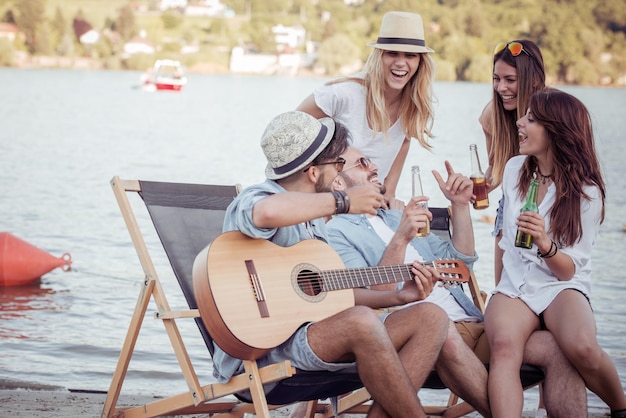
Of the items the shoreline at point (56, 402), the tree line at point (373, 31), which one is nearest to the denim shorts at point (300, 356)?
the shoreline at point (56, 402)

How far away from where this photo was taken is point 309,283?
11.1 ft

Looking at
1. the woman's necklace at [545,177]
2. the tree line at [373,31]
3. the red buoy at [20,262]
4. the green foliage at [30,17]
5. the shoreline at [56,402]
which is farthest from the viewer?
the tree line at [373,31]

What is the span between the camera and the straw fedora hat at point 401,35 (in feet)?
14.6

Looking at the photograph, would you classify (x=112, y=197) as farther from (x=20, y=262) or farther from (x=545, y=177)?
(x=545, y=177)

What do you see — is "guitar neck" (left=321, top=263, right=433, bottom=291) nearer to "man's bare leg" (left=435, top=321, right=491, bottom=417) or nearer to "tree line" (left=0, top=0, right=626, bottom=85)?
"man's bare leg" (left=435, top=321, right=491, bottom=417)

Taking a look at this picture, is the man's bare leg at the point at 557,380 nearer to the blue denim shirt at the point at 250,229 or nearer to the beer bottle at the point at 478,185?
the beer bottle at the point at 478,185

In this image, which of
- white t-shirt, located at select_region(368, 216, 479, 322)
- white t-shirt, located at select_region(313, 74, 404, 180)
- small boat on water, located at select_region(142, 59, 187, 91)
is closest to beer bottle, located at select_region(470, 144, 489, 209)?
white t-shirt, located at select_region(368, 216, 479, 322)

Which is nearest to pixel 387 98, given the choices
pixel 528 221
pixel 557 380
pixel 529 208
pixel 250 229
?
pixel 529 208

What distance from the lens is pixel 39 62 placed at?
68375 millimetres

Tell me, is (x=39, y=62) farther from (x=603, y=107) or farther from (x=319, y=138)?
(x=319, y=138)

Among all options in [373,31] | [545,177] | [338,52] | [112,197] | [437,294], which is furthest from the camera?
[338,52]

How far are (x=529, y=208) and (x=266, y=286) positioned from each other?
101 centimetres

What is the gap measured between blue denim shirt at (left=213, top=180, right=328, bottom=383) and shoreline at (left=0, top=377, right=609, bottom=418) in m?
1.12

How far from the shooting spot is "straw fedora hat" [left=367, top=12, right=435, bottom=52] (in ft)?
14.6
